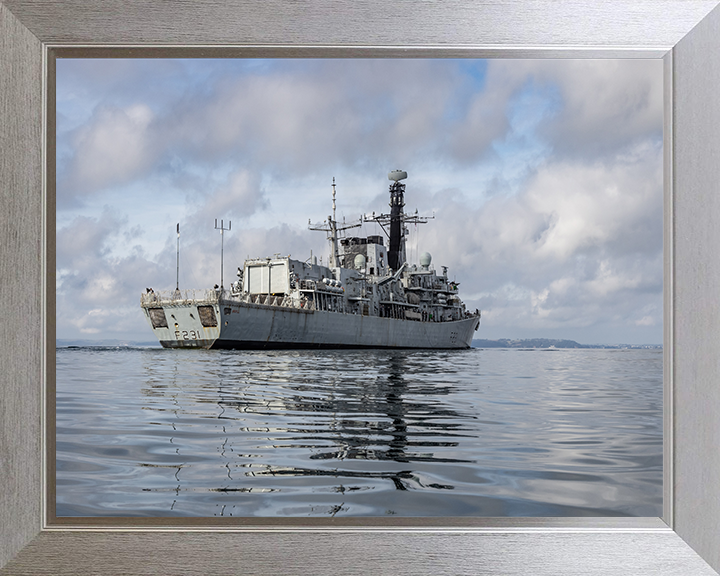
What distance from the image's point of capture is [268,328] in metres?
21.0

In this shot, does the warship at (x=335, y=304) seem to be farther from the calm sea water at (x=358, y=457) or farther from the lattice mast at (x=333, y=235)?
the calm sea water at (x=358, y=457)

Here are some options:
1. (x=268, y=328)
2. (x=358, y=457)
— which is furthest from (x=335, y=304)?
(x=358, y=457)

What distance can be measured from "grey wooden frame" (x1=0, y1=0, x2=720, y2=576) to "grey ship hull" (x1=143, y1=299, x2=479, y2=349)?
17.5 m

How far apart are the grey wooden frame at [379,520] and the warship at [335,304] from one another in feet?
57.4

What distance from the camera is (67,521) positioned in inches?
72.9

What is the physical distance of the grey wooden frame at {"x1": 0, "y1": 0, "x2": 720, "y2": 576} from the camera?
1813 millimetres

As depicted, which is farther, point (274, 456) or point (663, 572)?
point (274, 456)

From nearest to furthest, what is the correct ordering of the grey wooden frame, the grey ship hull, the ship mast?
the grey wooden frame < the grey ship hull < the ship mast

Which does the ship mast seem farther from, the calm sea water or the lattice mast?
the calm sea water

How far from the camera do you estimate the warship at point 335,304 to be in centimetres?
2034

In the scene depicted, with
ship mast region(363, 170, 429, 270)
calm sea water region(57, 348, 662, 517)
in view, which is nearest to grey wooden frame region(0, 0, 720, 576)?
calm sea water region(57, 348, 662, 517)

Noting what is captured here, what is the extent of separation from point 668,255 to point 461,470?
117 centimetres

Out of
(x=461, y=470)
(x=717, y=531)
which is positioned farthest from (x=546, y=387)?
(x=717, y=531)

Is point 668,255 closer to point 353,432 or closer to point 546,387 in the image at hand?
point 353,432
